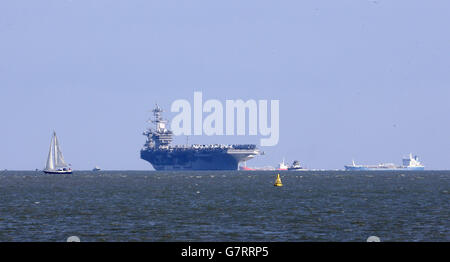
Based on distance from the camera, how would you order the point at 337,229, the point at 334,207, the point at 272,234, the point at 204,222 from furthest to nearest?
1. the point at 334,207
2. the point at 204,222
3. the point at 337,229
4. the point at 272,234

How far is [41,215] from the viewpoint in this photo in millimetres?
68938

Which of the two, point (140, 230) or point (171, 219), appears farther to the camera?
point (171, 219)

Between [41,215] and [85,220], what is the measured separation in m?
8.04

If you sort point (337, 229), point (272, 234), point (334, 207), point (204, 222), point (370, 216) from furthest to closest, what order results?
point (334, 207), point (370, 216), point (204, 222), point (337, 229), point (272, 234)
